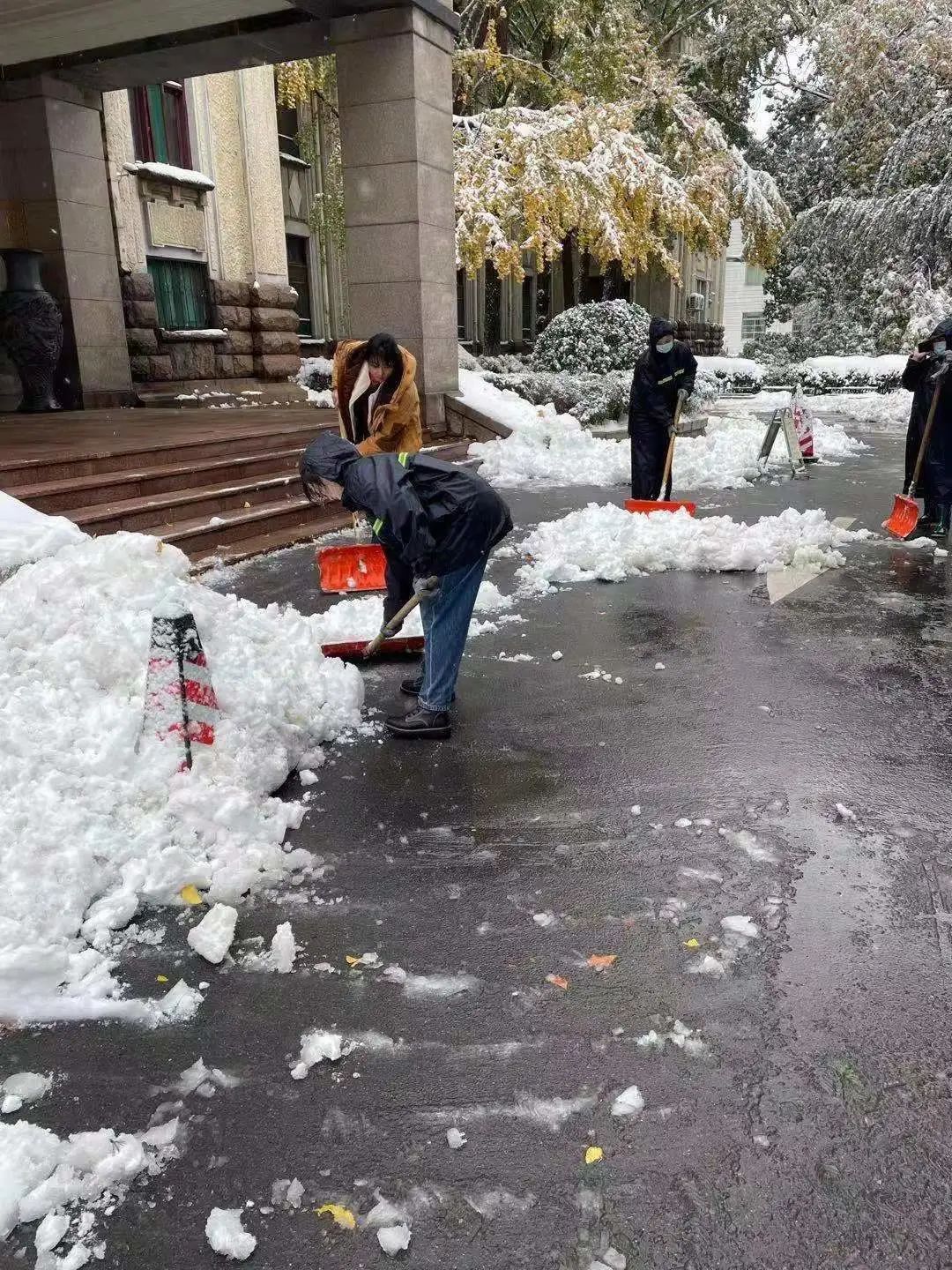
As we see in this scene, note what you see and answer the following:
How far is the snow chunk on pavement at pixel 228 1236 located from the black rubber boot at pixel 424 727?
245 centimetres

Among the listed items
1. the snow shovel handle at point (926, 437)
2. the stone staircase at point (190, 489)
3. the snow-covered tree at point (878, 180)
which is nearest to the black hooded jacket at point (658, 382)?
the snow shovel handle at point (926, 437)

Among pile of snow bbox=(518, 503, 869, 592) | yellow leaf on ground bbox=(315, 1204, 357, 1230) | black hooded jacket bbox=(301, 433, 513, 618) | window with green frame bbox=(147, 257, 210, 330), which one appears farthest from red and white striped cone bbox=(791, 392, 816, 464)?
yellow leaf on ground bbox=(315, 1204, 357, 1230)

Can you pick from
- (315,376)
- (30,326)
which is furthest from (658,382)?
(315,376)

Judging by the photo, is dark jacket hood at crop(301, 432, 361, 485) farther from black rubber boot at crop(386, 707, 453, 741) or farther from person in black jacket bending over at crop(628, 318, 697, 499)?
person in black jacket bending over at crop(628, 318, 697, 499)

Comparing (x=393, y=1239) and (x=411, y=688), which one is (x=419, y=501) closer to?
(x=411, y=688)

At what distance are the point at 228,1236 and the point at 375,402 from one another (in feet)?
17.0

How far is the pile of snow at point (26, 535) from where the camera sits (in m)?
4.29

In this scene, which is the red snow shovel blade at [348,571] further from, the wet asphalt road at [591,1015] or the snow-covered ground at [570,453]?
the snow-covered ground at [570,453]

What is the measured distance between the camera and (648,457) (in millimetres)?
8922

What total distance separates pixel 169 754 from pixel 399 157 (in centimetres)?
905

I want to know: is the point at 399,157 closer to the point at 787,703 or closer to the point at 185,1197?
the point at 787,703

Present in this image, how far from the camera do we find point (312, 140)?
19594mm

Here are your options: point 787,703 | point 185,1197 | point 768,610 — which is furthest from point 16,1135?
point 768,610

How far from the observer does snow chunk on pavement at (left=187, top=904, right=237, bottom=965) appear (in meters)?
2.75
